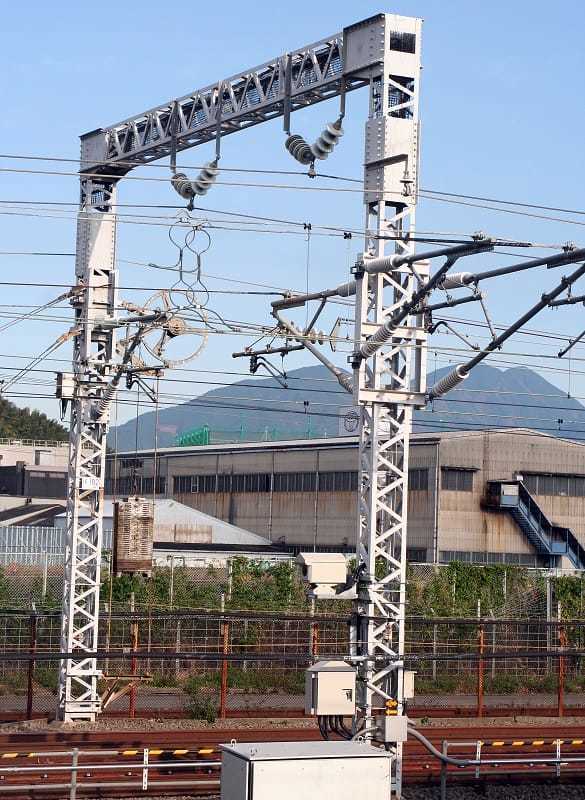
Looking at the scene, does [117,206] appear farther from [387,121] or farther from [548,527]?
[548,527]

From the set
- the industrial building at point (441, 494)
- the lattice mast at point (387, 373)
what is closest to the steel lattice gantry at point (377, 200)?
the lattice mast at point (387, 373)

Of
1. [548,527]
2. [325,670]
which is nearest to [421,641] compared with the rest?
[325,670]

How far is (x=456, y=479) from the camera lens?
53.9 meters

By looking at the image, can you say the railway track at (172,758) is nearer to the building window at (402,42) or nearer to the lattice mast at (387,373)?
the lattice mast at (387,373)

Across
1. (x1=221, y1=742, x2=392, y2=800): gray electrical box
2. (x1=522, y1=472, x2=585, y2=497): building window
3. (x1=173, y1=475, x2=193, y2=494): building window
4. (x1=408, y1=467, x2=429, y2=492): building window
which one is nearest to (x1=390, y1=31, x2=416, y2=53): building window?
(x1=221, y1=742, x2=392, y2=800): gray electrical box

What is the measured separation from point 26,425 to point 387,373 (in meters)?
121

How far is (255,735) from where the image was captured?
81.4ft

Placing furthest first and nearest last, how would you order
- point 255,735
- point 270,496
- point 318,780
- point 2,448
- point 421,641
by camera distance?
point 2,448
point 270,496
point 421,641
point 255,735
point 318,780

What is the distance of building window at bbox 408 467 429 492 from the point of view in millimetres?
53656

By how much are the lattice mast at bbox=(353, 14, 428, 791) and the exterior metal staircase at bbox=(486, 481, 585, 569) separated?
35254 mm

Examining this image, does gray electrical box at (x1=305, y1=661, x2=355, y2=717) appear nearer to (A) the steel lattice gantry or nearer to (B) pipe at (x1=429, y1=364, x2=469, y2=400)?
(A) the steel lattice gantry

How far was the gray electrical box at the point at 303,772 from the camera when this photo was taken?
14.4 meters

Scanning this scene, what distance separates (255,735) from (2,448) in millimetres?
63800

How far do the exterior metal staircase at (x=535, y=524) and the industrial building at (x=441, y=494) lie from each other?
4 centimetres
